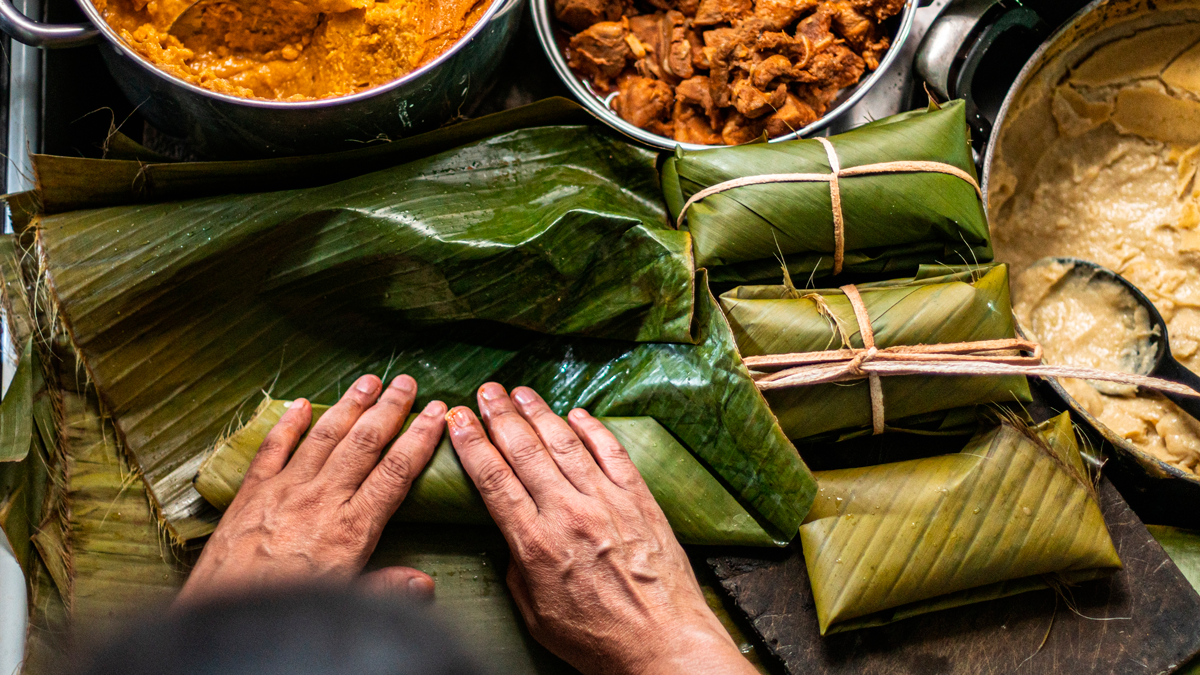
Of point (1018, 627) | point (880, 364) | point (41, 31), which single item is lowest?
point (1018, 627)

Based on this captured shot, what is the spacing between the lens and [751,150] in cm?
127

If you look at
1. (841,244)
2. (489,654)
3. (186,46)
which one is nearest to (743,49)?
(841,244)

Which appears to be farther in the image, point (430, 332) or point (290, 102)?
point (430, 332)

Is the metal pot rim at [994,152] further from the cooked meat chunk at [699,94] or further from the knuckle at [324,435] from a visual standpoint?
the knuckle at [324,435]

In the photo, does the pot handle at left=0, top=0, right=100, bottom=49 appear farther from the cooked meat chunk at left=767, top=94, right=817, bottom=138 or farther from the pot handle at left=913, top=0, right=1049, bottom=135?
the pot handle at left=913, top=0, right=1049, bottom=135

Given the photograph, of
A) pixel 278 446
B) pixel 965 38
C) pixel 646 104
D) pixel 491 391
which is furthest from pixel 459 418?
pixel 965 38

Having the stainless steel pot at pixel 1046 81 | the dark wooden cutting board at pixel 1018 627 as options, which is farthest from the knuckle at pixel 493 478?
the stainless steel pot at pixel 1046 81

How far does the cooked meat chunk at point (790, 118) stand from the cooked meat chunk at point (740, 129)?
0.02 meters

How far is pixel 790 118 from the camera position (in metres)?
1.33

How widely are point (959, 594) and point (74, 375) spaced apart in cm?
155

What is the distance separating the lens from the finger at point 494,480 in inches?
44.5

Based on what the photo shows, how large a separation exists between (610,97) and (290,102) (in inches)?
23.3

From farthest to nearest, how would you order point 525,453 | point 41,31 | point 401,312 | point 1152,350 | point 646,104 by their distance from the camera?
point 1152,350 < point 646,104 < point 401,312 < point 525,453 < point 41,31

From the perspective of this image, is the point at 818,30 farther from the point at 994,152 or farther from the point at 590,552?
the point at 590,552
